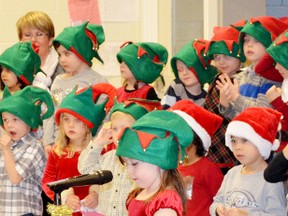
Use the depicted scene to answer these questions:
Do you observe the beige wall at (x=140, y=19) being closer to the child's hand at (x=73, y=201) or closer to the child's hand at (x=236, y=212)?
the child's hand at (x=73, y=201)

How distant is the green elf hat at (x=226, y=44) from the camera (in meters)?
4.81

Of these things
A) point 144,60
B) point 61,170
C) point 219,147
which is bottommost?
point 61,170

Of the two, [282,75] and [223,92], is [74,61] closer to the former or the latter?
→ [223,92]

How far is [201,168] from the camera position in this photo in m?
4.44

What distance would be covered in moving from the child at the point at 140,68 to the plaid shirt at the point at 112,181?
666 millimetres

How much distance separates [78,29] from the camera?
5355mm

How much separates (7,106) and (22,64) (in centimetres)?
57

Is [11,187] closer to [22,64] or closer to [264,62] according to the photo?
[22,64]

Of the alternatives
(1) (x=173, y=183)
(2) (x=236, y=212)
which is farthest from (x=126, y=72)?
(1) (x=173, y=183)

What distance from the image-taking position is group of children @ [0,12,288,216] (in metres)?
3.52

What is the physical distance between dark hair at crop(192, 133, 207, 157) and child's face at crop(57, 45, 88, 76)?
3.98 feet

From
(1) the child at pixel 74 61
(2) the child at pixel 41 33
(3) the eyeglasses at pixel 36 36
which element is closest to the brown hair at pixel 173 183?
(1) the child at pixel 74 61

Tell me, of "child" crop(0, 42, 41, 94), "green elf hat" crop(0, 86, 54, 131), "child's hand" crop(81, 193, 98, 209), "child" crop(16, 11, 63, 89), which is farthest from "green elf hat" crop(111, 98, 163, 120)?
"child" crop(16, 11, 63, 89)

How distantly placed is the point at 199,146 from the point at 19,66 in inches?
59.7
